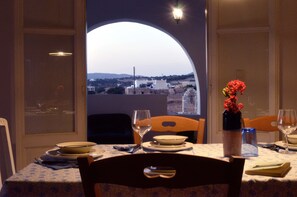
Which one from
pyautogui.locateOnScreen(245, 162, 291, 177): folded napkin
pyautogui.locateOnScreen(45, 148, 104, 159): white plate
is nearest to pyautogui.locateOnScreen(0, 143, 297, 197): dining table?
pyautogui.locateOnScreen(245, 162, 291, 177): folded napkin

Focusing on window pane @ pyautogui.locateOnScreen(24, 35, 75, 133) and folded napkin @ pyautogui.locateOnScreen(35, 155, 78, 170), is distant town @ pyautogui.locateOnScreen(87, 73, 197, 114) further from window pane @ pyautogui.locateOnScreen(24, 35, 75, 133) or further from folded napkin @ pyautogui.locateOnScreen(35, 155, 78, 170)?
folded napkin @ pyautogui.locateOnScreen(35, 155, 78, 170)

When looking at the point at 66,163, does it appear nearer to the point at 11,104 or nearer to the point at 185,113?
the point at 11,104

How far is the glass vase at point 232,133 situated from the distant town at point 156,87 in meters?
5.48

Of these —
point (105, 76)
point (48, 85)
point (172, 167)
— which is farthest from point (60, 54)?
point (105, 76)

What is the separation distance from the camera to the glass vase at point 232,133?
1.58 meters

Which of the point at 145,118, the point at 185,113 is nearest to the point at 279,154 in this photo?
the point at 145,118

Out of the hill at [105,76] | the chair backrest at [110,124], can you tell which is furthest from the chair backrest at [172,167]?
the hill at [105,76]

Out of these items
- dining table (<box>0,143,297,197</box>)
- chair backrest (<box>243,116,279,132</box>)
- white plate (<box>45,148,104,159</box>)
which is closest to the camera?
dining table (<box>0,143,297,197</box>)

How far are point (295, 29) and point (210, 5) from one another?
0.81m

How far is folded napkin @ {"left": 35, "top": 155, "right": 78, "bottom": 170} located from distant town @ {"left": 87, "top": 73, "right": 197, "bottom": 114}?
556cm

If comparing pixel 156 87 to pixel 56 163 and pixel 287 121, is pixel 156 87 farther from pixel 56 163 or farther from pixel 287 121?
pixel 56 163

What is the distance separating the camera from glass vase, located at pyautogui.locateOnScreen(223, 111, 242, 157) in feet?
5.17

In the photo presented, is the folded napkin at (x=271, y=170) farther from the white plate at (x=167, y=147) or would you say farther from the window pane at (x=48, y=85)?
the window pane at (x=48, y=85)

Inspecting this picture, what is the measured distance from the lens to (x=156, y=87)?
7805 mm
